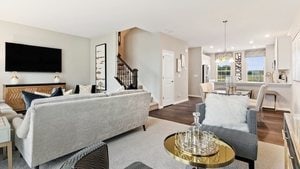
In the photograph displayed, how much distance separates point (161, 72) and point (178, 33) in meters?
1.58

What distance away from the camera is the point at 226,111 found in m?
2.69

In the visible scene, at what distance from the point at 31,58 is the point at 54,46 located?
0.84 meters

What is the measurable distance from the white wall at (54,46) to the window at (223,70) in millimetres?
8046

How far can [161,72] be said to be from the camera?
6.11m

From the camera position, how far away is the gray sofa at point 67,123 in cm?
198

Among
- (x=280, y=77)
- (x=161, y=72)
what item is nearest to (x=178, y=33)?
(x=161, y=72)

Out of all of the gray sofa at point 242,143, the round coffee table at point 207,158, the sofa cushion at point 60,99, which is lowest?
the gray sofa at point 242,143

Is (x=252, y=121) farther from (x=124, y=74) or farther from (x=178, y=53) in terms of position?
(x=178, y=53)

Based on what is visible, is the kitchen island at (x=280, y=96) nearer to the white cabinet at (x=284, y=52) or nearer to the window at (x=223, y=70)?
the white cabinet at (x=284, y=52)

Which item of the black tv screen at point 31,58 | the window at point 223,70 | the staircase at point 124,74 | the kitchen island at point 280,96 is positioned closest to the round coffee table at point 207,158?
the staircase at point 124,74

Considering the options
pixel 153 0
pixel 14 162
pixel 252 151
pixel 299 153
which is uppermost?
pixel 153 0

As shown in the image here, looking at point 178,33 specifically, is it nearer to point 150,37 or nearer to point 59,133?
point 150,37

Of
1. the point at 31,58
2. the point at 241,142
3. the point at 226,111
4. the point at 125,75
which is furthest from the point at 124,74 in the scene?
the point at 241,142

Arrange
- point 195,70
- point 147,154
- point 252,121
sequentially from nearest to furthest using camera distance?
point 252,121
point 147,154
point 195,70
